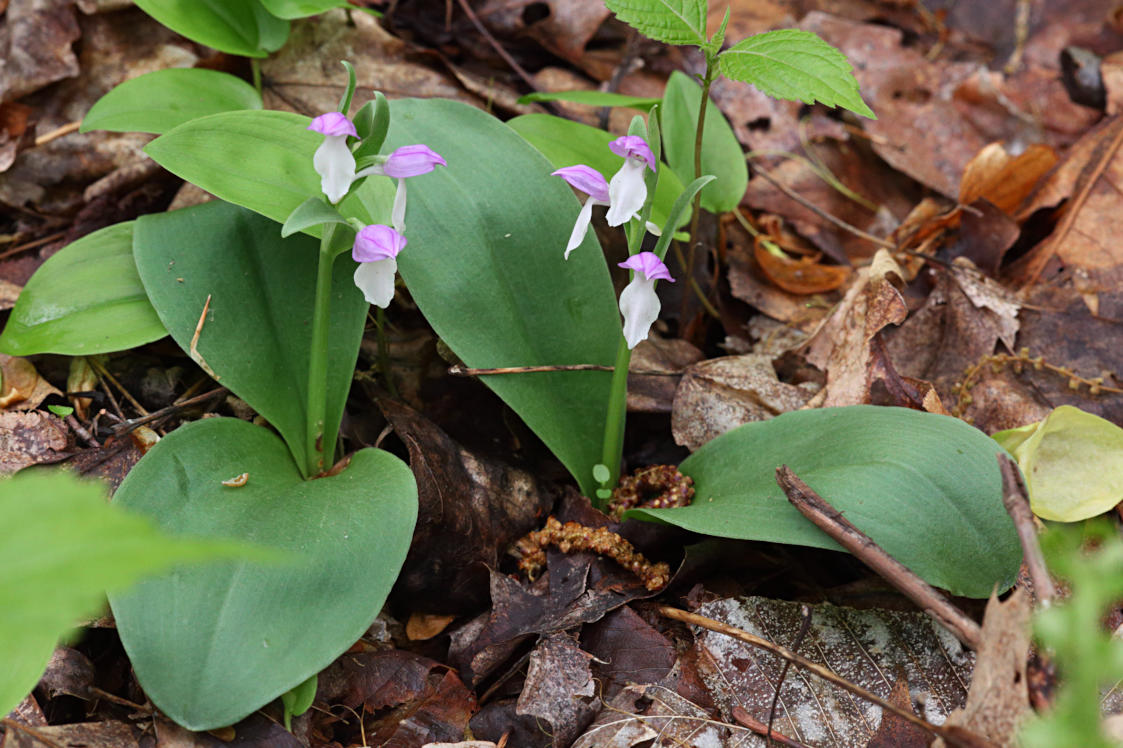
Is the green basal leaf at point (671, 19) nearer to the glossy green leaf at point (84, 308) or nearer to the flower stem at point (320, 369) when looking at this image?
the flower stem at point (320, 369)

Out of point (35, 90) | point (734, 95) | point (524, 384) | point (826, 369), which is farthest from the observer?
point (734, 95)

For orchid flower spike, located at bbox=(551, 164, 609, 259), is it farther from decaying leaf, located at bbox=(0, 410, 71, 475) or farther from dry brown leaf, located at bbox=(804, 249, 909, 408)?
decaying leaf, located at bbox=(0, 410, 71, 475)

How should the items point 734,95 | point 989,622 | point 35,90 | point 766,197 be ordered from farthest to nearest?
1. point 734,95
2. point 766,197
3. point 35,90
4. point 989,622

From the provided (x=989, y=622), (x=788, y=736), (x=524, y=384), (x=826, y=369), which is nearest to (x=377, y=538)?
(x=524, y=384)

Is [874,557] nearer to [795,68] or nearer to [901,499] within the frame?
[901,499]

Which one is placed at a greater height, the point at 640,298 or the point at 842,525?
the point at 640,298

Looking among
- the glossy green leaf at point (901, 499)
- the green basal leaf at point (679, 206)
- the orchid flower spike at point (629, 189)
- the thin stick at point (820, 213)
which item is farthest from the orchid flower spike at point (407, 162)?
the thin stick at point (820, 213)

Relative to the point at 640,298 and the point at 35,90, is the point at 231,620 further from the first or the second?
the point at 35,90
